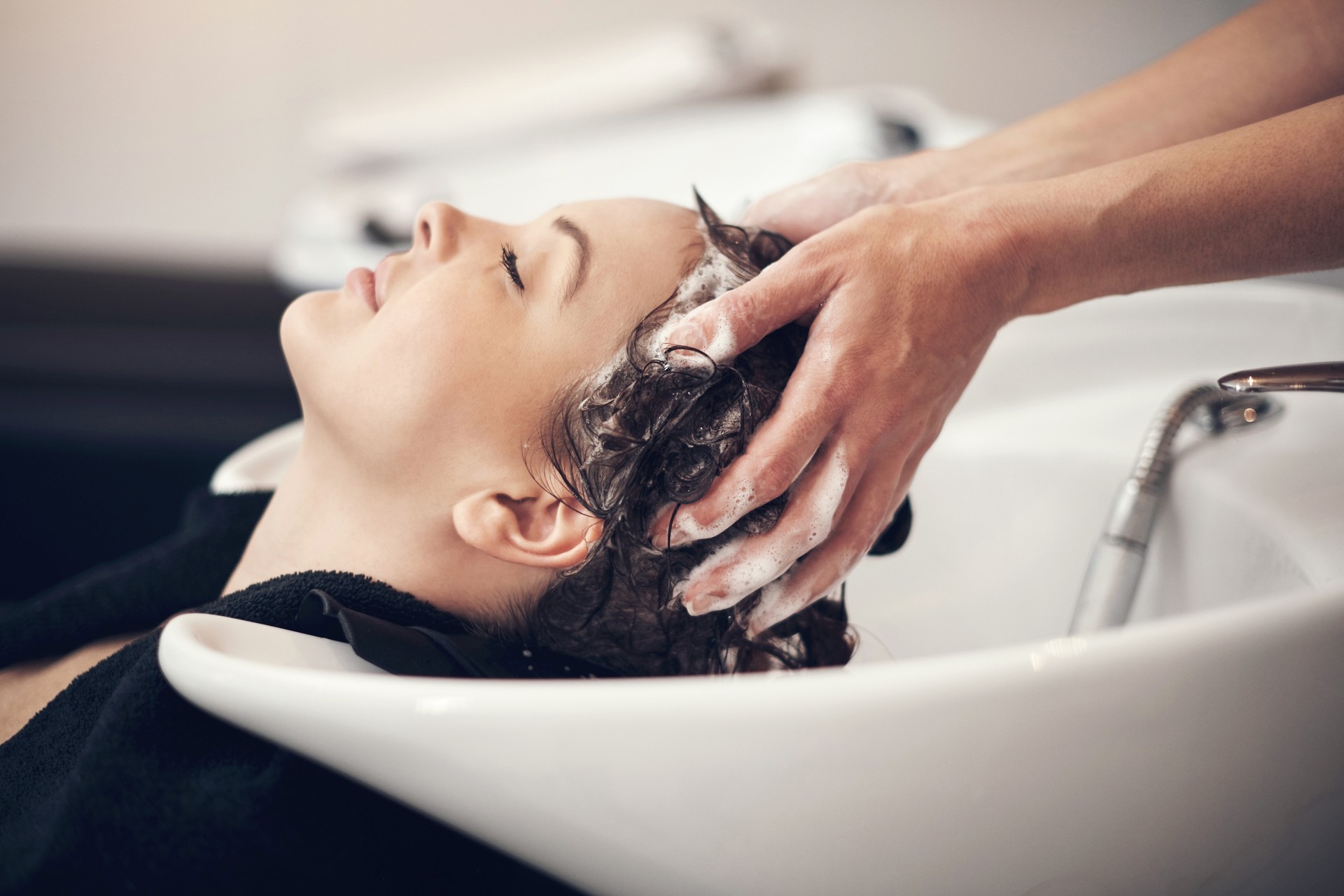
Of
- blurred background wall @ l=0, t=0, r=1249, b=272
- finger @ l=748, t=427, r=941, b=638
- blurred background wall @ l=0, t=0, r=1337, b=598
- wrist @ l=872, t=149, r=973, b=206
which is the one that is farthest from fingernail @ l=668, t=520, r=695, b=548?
blurred background wall @ l=0, t=0, r=1249, b=272

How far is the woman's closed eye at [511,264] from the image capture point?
0.82 metres

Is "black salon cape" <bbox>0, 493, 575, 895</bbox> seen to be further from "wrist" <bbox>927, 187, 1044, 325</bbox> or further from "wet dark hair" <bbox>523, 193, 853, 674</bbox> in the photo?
"wrist" <bbox>927, 187, 1044, 325</bbox>

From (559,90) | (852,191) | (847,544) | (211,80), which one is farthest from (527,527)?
(211,80)

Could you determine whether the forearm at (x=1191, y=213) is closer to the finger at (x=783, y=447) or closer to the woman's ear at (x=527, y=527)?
the finger at (x=783, y=447)

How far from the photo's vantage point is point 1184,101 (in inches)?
38.7

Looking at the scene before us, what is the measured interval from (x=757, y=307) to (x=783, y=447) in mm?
118

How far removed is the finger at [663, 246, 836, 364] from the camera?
2.31 ft

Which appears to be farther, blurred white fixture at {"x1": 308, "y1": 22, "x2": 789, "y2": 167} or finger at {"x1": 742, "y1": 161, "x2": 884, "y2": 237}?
blurred white fixture at {"x1": 308, "y1": 22, "x2": 789, "y2": 167}

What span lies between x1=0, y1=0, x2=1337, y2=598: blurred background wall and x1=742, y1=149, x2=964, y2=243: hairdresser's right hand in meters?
1.17

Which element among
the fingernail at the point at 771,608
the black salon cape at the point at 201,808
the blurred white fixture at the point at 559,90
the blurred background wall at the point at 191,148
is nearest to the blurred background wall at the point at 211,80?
the blurred background wall at the point at 191,148

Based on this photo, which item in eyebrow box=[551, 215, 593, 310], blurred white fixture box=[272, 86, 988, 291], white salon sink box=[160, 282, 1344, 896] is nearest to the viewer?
white salon sink box=[160, 282, 1344, 896]

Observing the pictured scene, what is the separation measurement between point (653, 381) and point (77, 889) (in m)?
0.55

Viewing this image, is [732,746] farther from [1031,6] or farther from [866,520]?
[1031,6]

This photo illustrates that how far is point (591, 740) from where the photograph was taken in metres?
0.46
